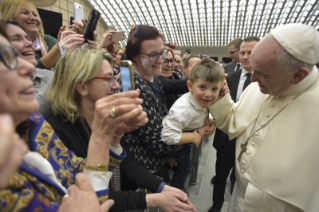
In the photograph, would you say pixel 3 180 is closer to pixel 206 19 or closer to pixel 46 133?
pixel 46 133

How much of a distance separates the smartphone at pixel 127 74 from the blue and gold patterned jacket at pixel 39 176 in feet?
1.26

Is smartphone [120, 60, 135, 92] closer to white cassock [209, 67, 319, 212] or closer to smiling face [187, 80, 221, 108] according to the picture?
smiling face [187, 80, 221, 108]

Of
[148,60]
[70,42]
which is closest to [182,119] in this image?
[148,60]

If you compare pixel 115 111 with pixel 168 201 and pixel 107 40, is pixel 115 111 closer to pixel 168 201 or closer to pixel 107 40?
pixel 168 201

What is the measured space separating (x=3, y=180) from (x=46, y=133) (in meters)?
0.52

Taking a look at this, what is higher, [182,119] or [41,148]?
[41,148]

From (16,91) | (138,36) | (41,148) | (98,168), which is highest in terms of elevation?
(16,91)

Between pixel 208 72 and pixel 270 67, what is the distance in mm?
567

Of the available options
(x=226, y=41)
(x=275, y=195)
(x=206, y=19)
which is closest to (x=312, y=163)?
(x=275, y=195)

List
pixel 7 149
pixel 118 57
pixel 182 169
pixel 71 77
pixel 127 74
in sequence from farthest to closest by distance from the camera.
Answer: pixel 118 57 < pixel 182 169 < pixel 71 77 < pixel 127 74 < pixel 7 149

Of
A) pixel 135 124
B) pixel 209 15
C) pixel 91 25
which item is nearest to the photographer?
pixel 135 124

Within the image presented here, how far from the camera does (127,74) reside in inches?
34.1

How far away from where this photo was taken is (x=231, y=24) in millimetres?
26719

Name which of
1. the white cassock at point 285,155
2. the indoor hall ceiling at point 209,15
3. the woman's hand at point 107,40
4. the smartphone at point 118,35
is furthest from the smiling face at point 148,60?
the indoor hall ceiling at point 209,15
